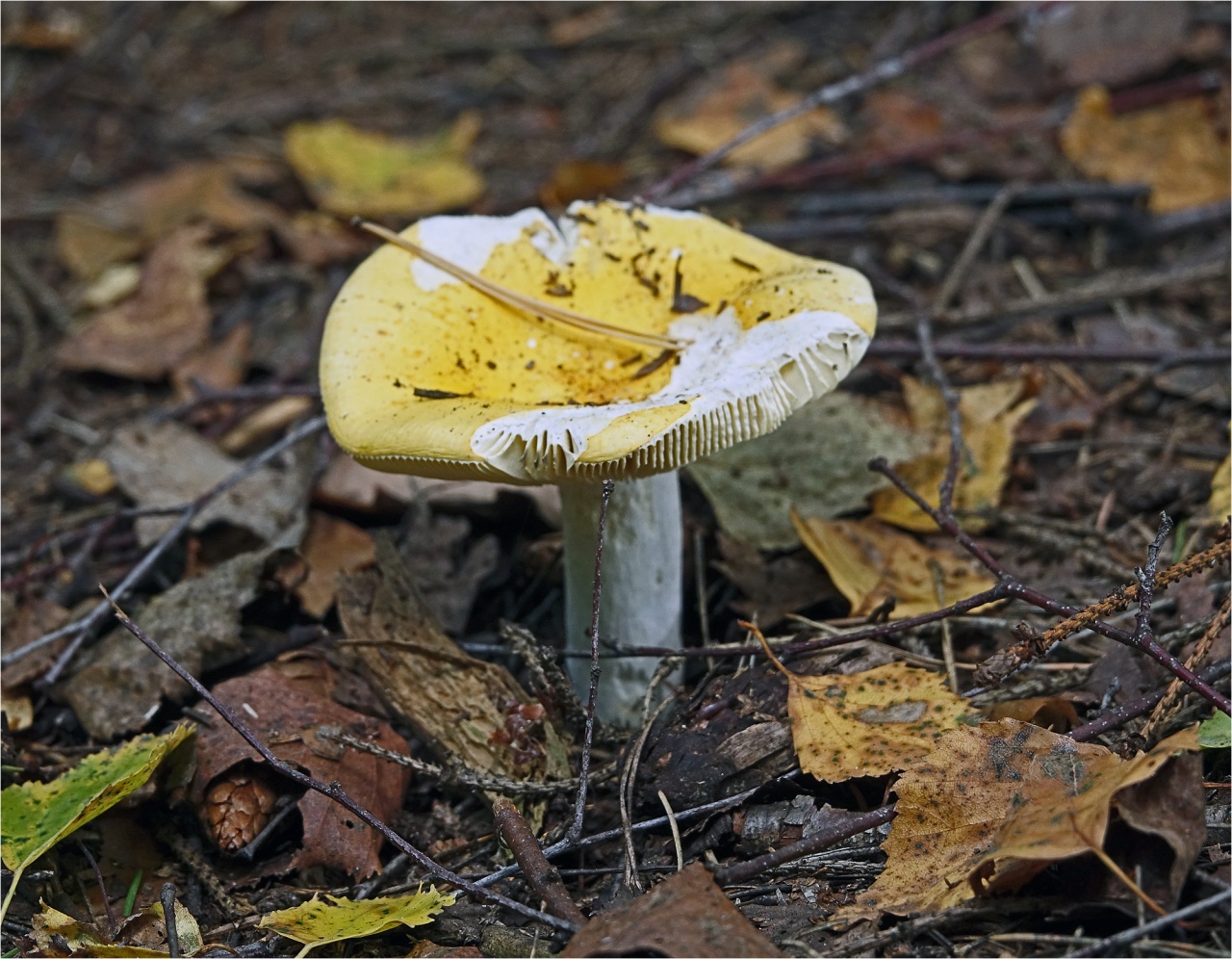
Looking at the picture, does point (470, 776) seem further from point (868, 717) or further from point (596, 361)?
point (596, 361)

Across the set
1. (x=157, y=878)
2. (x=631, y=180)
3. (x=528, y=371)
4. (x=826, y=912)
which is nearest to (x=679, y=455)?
(x=528, y=371)

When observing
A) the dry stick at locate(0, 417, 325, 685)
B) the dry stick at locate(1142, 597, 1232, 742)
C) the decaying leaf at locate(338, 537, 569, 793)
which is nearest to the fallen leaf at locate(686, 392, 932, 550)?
the decaying leaf at locate(338, 537, 569, 793)

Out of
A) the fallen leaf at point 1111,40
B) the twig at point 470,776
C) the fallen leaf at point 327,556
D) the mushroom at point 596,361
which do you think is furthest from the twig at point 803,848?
the fallen leaf at point 1111,40

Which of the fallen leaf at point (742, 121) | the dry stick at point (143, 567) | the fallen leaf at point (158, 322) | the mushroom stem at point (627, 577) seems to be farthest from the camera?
the fallen leaf at point (742, 121)

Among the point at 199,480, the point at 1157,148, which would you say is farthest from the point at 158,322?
the point at 1157,148

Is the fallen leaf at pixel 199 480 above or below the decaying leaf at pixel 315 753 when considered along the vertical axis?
above

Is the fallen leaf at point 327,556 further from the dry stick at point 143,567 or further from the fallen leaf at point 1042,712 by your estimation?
the fallen leaf at point 1042,712
